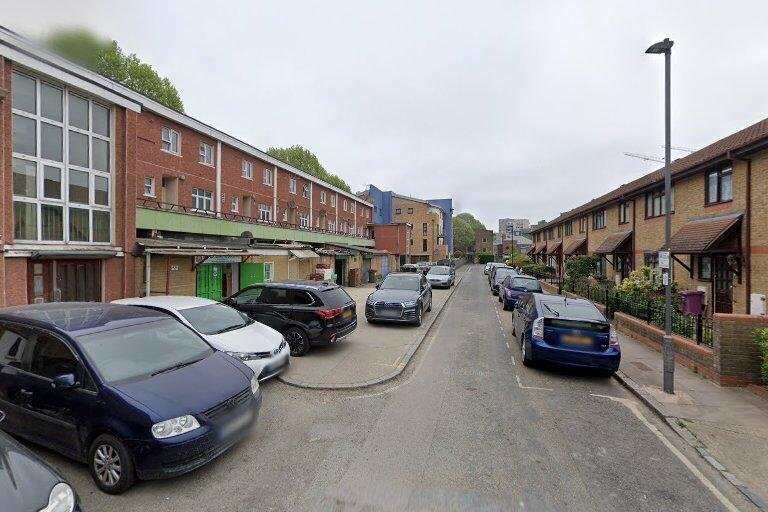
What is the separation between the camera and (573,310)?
7.75 metres

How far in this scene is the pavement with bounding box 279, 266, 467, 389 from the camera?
6.74 m

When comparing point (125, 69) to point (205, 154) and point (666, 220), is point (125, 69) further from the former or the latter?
point (666, 220)

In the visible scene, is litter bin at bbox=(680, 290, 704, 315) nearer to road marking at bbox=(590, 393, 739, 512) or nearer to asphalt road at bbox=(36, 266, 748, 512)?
asphalt road at bbox=(36, 266, 748, 512)

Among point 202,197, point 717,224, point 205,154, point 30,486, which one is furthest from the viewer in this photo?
point 205,154

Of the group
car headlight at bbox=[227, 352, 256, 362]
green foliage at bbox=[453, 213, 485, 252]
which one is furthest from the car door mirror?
green foliage at bbox=[453, 213, 485, 252]

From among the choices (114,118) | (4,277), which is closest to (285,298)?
(4,277)

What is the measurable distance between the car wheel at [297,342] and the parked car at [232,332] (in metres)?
1.16

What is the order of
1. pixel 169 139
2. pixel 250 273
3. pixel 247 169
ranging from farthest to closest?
1. pixel 247 169
2. pixel 169 139
3. pixel 250 273

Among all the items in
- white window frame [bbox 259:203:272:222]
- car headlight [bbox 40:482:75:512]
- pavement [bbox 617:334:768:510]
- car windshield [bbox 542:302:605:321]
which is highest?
white window frame [bbox 259:203:272:222]

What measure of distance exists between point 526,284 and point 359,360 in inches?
454

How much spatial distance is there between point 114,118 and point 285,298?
28.9 ft

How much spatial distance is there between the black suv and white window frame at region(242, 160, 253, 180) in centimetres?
1703

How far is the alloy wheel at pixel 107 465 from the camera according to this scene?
11.6 feet

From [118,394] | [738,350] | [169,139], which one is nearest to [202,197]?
[169,139]
